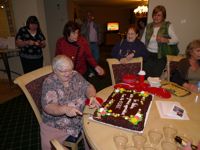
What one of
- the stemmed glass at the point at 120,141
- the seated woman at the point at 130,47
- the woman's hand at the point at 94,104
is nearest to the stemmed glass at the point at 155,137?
the stemmed glass at the point at 120,141

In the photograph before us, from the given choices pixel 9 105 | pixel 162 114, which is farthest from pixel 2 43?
pixel 162 114

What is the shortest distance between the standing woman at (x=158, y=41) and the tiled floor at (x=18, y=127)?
1806 mm

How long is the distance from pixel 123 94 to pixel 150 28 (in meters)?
1.51

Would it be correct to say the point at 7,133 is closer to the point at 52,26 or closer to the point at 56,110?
the point at 56,110

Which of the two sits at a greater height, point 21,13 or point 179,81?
point 21,13

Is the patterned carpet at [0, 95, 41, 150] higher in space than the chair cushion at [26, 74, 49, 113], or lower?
lower

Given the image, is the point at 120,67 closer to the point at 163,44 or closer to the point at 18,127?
the point at 163,44

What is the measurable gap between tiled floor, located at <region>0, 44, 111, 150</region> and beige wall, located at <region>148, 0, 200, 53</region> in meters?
2.79

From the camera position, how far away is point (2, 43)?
3773 mm

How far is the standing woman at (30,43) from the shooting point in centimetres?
300

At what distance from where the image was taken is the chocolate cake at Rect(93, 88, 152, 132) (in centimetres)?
117

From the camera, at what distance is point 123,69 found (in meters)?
2.19

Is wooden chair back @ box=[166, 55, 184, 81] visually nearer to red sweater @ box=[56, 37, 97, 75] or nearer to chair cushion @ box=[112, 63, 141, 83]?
chair cushion @ box=[112, 63, 141, 83]

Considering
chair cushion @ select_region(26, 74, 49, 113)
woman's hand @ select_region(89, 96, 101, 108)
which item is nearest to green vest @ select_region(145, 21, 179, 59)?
woman's hand @ select_region(89, 96, 101, 108)
